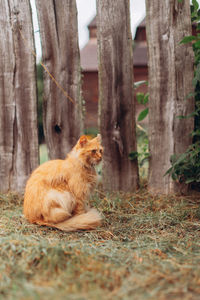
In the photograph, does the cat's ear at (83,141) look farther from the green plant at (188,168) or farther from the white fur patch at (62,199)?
the green plant at (188,168)

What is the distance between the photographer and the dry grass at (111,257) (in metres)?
1.49

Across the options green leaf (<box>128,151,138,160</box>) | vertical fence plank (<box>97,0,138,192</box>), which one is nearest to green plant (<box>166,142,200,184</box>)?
green leaf (<box>128,151,138,160</box>)

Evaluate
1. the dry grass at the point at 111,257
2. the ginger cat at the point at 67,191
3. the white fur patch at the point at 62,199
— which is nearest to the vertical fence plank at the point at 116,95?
the dry grass at the point at 111,257

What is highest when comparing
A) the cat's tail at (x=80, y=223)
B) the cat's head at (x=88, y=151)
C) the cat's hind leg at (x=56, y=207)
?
the cat's head at (x=88, y=151)

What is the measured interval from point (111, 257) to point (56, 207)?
842 millimetres

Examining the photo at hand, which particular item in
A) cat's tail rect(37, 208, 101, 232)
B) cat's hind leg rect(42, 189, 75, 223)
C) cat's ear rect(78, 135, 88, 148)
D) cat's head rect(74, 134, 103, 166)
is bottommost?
cat's tail rect(37, 208, 101, 232)

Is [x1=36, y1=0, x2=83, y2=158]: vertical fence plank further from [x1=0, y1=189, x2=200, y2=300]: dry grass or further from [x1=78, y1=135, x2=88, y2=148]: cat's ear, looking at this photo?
[x1=0, y1=189, x2=200, y2=300]: dry grass

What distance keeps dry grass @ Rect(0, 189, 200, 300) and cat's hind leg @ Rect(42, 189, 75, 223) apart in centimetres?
12

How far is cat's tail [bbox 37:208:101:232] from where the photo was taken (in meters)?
2.57

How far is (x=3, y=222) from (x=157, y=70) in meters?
2.43

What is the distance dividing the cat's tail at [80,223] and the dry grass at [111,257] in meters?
0.06

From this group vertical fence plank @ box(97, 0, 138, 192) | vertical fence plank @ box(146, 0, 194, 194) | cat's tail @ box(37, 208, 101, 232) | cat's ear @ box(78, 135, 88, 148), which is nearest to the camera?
cat's tail @ box(37, 208, 101, 232)

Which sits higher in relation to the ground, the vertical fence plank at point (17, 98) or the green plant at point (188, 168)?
the vertical fence plank at point (17, 98)

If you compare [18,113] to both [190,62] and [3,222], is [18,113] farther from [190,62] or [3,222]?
[190,62]
